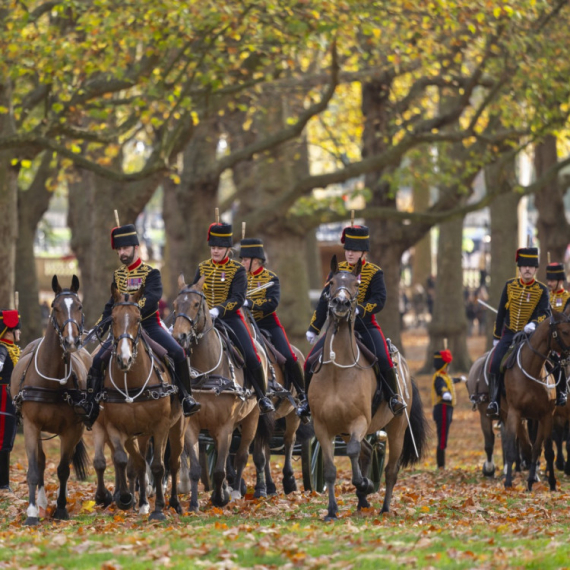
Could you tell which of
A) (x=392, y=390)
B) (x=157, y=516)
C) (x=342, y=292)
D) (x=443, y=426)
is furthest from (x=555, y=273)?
(x=157, y=516)

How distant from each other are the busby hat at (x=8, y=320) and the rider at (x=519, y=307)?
6.37m

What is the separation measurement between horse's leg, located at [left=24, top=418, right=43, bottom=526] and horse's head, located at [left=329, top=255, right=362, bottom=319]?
10.9ft

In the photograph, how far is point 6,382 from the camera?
1562cm

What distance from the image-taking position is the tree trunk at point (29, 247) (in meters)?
25.2

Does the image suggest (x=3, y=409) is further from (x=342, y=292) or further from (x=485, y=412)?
(x=485, y=412)

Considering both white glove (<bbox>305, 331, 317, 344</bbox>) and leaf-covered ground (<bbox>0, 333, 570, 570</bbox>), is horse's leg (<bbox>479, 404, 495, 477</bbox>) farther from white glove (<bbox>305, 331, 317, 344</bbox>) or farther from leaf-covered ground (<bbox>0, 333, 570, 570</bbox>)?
white glove (<bbox>305, 331, 317, 344</bbox>)

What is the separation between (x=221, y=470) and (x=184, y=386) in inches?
42.7

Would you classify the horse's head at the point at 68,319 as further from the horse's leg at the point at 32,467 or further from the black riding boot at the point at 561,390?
the black riding boot at the point at 561,390

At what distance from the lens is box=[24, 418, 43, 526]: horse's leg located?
1229 cm

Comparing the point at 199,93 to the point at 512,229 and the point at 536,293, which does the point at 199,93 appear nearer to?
the point at 536,293

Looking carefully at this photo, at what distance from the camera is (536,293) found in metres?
16.4

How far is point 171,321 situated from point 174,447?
188 centimetres

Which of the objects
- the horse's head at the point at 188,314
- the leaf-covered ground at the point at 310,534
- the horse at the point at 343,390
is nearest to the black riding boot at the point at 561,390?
the leaf-covered ground at the point at 310,534

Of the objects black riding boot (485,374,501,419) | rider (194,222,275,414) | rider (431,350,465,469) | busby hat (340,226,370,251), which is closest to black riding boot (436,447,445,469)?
rider (431,350,465,469)
